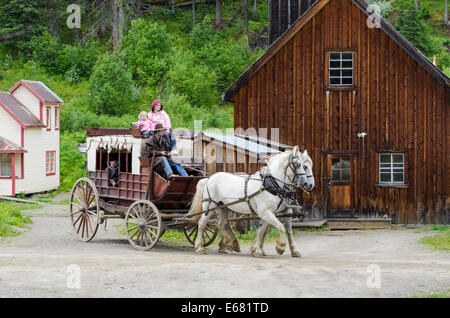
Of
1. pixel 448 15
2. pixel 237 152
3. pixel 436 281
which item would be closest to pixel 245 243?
pixel 237 152

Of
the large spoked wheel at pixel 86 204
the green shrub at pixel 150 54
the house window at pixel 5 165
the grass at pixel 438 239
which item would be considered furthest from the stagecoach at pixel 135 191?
the green shrub at pixel 150 54

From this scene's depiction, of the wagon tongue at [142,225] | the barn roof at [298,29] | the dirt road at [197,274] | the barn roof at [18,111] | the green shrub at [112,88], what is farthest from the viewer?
the green shrub at [112,88]

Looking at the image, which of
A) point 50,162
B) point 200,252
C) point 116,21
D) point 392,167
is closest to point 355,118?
point 392,167

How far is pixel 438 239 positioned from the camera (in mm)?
20500

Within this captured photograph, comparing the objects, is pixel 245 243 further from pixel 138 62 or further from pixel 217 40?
pixel 217 40

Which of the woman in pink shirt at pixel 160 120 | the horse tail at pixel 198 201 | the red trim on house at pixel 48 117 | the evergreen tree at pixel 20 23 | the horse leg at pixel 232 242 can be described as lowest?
the horse leg at pixel 232 242

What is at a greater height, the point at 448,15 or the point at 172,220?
the point at 448,15

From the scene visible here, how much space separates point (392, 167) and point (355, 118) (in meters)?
2.08

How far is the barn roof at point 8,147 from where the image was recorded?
1298 inches

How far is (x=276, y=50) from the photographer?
927 inches

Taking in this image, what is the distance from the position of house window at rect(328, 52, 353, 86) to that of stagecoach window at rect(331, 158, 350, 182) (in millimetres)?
2596

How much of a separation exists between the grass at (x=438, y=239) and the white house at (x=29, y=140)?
773 inches

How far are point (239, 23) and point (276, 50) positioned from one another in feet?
121

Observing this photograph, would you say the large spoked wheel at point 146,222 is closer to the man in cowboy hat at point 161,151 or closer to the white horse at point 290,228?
the man in cowboy hat at point 161,151
